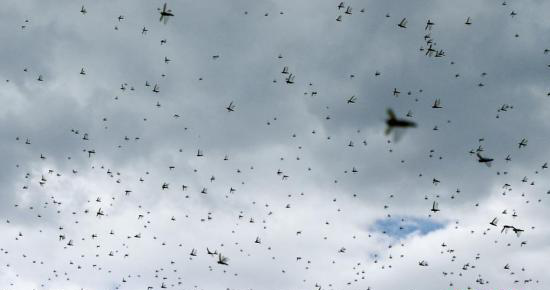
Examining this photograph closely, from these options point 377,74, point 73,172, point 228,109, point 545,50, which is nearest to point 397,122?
point 228,109

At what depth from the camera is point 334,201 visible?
292 feet

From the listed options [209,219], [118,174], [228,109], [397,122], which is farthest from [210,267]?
[397,122]

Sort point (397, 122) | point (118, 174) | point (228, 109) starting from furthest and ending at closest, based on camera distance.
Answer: point (118, 174), point (228, 109), point (397, 122)

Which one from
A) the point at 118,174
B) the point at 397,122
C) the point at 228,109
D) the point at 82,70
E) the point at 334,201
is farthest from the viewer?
the point at 334,201

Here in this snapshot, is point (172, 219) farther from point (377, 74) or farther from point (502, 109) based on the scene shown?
point (502, 109)

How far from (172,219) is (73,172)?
659 inches

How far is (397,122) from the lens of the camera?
1257 centimetres

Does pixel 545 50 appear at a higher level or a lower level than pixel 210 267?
higher

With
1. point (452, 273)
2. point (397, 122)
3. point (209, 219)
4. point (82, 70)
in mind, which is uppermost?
point (82, 70)

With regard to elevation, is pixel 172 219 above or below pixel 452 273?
above

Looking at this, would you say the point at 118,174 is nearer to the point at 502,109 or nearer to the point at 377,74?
the point at 377,74

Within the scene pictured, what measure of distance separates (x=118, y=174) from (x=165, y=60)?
21.7m

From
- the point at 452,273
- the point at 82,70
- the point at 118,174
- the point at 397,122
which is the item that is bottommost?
the point at 397,122

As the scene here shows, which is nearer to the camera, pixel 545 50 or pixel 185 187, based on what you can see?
pixel 545 50
